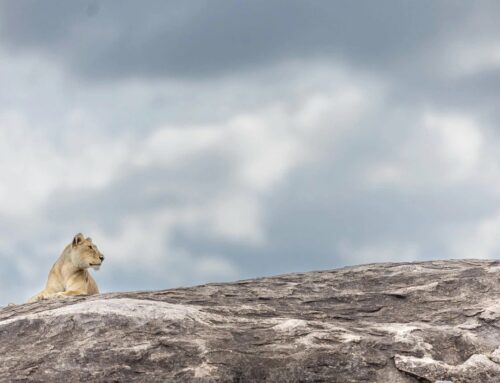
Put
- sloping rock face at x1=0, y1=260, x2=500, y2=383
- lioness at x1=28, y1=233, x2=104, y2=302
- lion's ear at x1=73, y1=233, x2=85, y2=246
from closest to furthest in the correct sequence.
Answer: sloping rock face at x1=0, y1=260, x2=500, y2=383
lioness at x1=28, y1=233, x2=104, y2=302
lion's ear at x1=73, y1=233, x2=85, y2=246

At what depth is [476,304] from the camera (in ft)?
55.0

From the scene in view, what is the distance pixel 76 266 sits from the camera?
2364 centimetres

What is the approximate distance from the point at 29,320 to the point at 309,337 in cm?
467

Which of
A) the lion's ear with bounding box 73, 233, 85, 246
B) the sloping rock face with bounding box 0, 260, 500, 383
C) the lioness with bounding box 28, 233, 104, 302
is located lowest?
the sloping rock face with bounding box 0, 260, 500, 383

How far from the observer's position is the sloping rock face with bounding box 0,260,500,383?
13789 mm

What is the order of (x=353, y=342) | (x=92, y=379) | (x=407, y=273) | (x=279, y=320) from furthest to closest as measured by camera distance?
(x=407, y=273)
(x=279, y=320)
(x=353, y=342)
(x=92, y=379)

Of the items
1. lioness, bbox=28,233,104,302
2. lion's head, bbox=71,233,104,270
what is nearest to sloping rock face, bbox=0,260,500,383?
lioness, bbox=28,233,104,302

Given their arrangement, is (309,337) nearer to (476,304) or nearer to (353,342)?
(353,342)

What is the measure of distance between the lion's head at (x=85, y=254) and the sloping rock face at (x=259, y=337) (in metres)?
5.87

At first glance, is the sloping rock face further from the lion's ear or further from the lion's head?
the lion's ear

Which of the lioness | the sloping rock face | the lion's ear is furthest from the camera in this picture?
the lion's ear

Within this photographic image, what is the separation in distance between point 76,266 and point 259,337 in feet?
33.0

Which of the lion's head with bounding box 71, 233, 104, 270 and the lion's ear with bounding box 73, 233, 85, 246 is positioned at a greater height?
the lion's ear with bounding box 73, 233, 85, 246

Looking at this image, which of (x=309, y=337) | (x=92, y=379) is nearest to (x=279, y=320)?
(x=309, y=337)
